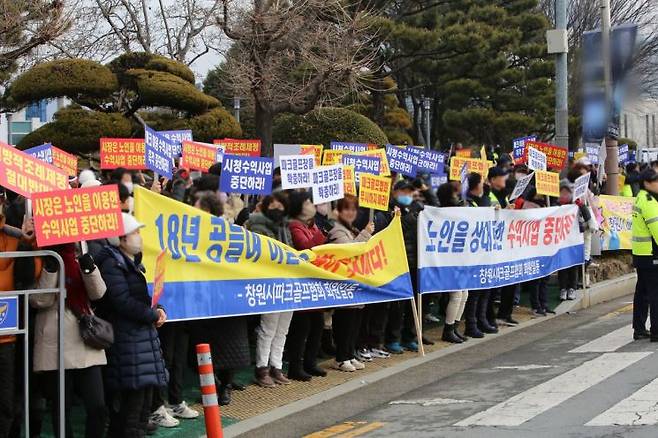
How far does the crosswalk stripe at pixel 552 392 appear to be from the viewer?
7715 millimetres

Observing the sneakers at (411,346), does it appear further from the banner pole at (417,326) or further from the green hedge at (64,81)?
the green hedge at (64,81)

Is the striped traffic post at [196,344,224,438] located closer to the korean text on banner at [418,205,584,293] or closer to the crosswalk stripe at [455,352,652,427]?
the crosswalk stripe at [455,352,652,427]

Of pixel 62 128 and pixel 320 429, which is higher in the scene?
pixel 62 128

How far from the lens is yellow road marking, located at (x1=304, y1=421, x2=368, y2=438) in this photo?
7652 millimetres

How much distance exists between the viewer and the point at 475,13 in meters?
38.8

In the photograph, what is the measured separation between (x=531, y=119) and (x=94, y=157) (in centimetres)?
2477

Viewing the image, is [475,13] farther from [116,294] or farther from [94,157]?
[116,294]

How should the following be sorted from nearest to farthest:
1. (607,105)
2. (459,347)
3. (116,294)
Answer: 1. (116,294)
2. (459,347)
3. (607,105)

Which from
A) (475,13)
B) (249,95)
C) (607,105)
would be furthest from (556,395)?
(475,13)

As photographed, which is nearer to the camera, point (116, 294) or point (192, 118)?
point (116, 294)

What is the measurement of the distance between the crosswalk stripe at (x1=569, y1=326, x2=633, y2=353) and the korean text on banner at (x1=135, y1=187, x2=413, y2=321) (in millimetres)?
2060

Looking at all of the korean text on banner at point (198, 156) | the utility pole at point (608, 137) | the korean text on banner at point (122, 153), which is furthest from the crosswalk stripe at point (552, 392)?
the utility pole at point (608, 137)

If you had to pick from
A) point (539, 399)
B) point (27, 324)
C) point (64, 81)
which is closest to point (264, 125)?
point (64, 81)

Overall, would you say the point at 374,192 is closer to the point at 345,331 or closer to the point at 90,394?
the point at 345,331
